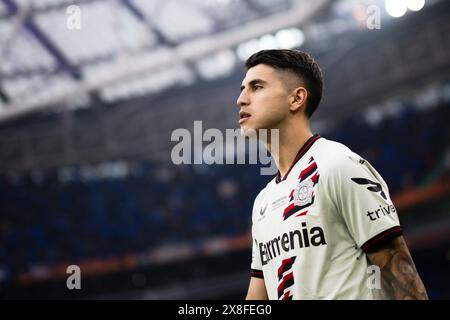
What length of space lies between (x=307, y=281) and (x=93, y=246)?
18.4 metres

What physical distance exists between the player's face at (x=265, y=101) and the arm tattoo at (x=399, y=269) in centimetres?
71

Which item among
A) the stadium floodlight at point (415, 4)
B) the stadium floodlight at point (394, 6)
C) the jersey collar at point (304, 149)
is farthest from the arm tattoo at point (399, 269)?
the stadium floodlight at point (415, 4)

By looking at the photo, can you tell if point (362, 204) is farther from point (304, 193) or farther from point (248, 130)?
point (248, 130)

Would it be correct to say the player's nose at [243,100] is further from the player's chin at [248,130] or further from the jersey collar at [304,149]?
the jersey collar at [304,149]

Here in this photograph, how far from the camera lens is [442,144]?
17.4 m

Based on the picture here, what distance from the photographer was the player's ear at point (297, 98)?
2.31m

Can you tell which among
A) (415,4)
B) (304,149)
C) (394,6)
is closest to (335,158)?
(304,149)

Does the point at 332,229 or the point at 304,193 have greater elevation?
the point at 304,193

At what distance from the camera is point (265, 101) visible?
2.28m

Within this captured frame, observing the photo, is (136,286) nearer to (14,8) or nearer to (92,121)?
(92,121)

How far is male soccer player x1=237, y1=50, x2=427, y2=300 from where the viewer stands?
186 centimetres

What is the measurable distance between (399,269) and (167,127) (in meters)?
17.9

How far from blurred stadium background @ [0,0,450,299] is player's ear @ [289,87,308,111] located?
12.6m

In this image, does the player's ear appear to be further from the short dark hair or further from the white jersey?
the white jersey
